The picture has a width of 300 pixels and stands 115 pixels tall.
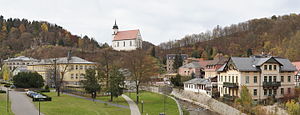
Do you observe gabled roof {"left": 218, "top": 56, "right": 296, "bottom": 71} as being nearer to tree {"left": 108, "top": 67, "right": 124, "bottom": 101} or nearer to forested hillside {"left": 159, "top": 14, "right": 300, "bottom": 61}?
tree {"left": 108, "top": 67, "right": 124, "bottom": 101}

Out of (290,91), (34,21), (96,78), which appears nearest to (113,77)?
(96,78)

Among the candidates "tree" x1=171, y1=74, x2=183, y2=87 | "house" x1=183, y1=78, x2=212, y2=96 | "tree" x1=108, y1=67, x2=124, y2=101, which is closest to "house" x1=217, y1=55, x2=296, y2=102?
"house" x1=183, y1=78, x2=212, y2=96

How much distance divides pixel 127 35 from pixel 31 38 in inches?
1935

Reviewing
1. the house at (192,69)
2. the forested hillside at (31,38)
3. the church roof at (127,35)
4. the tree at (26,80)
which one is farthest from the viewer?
the forested hillside at (31,38)

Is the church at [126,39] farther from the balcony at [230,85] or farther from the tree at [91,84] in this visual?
the balcony at [230,85]

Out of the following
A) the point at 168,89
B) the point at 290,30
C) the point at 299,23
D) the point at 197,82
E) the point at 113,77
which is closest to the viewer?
the point at 113,77

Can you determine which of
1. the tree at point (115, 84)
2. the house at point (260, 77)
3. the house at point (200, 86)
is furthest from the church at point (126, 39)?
the house at point (260, 77)

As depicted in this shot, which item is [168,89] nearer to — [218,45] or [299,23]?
[218,45]

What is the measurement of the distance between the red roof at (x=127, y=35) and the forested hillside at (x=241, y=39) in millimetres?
16126

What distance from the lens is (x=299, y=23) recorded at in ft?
365

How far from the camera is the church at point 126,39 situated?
115 m

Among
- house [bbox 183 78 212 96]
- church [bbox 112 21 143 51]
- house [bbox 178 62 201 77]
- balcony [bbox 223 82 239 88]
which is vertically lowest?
house [bbox 183 78 212 96]

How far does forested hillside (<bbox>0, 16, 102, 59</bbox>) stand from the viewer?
4910 inches

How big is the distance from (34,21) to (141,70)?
12971cm
